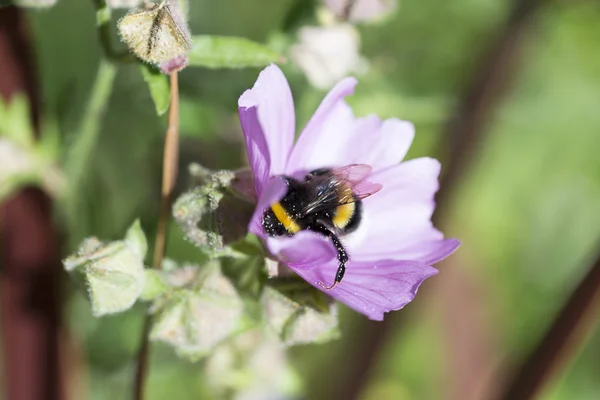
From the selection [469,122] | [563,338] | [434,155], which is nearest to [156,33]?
[563,338]

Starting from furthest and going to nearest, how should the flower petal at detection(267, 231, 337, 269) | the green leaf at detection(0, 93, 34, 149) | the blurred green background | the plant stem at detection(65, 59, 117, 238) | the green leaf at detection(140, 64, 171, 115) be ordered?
1. the blurred green background
2. the green leaf at detection(0, 93, 34, 149)
3. the plant stem at detection(65, 59, 117, 238)
4. the green leaf at detection(140, 64, 171, 115)
5. the flower petal at detection(267, 231, 337, 269)

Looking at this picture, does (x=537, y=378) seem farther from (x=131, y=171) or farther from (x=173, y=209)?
(x=131, y=171)

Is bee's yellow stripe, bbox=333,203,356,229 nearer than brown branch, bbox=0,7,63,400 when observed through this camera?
Yes

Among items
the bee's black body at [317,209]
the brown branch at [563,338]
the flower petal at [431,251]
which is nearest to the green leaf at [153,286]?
the bee's black body at [317,209]

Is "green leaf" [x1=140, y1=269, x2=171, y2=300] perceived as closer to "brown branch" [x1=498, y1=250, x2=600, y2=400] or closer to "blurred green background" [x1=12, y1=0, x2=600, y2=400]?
"blurred green background" [x1=12, y1=0, x2=600, y2=400]

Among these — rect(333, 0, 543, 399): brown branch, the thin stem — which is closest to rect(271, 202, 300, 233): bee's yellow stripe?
the thin stem

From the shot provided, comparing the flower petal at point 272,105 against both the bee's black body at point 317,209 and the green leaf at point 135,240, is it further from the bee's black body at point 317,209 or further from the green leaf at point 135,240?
the green leaf at point 135,240

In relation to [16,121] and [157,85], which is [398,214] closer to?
[157,85]
